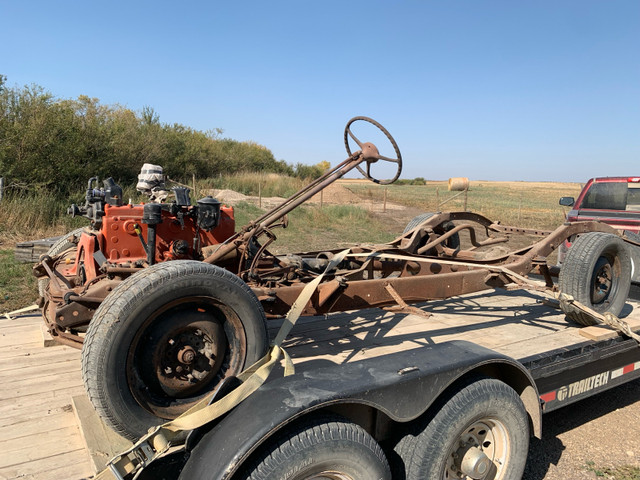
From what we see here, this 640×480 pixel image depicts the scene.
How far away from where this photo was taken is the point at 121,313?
231 centimetres

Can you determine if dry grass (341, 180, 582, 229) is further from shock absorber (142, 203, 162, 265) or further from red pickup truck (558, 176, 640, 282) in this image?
shock absorber (142, 203, 162, 265)

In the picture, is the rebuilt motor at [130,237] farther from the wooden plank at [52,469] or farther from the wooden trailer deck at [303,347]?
the wooden plank at [52,469]

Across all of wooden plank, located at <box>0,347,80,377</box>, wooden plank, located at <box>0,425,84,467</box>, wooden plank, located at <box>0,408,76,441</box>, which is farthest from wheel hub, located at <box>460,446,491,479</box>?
wooden plank, located at <box>0,347,80,377</box>

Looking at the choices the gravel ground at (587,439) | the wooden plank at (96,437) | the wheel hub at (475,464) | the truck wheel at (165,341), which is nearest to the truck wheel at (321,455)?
the wheel hub at (475,464)

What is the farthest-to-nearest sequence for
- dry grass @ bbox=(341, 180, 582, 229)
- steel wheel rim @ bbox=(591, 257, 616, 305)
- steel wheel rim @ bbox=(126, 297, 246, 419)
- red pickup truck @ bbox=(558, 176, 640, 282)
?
dry grass @ bbox=(341, 180, 582, 229), red pickup truck @ bbox=(558, 176, 640, 282), steel wheel rim @ bbox=(591, 257, 616, 305), steel wheel rim @ bbox=(126, 297, 246, 419)

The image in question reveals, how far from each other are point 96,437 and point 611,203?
23.9ft

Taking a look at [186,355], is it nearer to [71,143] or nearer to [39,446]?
[39,446]

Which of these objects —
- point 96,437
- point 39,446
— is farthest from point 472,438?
point 39,446

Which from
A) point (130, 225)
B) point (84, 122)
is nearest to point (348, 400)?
point (130, 225)

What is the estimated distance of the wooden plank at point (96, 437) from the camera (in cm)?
209

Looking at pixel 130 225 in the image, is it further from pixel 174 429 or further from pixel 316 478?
pixel 316 478

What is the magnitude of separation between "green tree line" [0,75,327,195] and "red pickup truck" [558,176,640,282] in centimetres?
1162

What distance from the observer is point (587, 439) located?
11.3 feet

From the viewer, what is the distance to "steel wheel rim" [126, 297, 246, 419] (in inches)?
97.0
